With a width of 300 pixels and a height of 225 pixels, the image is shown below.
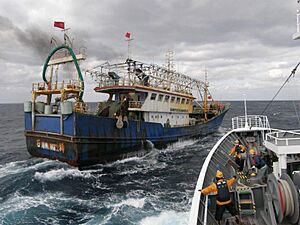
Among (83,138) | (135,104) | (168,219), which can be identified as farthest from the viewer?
(135,104)

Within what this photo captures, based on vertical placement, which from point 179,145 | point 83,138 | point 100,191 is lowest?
point 100,191

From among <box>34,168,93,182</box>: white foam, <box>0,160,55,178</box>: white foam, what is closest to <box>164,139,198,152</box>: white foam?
<box>34,168,93,182</box>: white foam

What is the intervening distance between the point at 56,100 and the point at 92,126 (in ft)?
20.0

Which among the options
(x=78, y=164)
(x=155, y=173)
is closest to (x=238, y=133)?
(x=155, y=173)

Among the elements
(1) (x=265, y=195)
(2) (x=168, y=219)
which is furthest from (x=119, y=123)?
(1) (x=265, y=195)

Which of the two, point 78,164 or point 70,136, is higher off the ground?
point 70,136

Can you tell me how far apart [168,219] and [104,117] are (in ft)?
28.0

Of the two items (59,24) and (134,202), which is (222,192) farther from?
(59,24)

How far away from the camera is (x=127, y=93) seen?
21219mm

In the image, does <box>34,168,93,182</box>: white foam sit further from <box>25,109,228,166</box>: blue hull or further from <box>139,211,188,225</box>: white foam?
<box>139,211,188,225</box>: white foam

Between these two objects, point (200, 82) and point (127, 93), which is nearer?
point (127, 93)

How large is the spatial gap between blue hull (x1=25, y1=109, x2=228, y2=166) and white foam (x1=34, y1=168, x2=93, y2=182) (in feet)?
1.79

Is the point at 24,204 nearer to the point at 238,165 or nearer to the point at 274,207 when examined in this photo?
the point at 238,165

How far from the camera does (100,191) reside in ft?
40.4
